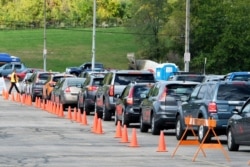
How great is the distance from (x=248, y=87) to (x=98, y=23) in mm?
112386

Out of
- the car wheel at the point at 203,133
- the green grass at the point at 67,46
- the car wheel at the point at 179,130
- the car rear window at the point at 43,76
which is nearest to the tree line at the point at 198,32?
the green grass at the point at 67,46

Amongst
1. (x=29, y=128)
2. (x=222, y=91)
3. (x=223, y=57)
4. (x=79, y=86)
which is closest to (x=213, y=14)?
(x=223, y=57)

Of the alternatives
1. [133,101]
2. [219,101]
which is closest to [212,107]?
[219,101]

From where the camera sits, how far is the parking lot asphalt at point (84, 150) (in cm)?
1972

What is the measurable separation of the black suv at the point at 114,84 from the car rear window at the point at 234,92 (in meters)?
11.1

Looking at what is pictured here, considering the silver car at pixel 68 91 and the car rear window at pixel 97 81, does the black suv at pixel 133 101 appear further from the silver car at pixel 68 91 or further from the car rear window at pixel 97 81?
the silver car at pixel 68 91

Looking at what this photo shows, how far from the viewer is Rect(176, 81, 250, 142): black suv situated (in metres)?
24.8

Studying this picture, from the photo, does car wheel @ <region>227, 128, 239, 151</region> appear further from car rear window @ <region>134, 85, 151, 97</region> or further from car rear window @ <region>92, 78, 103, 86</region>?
car rear window @ <region>92, 78, 103, 86</region>

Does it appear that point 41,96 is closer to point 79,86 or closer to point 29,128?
point 79,86

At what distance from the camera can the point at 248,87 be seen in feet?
83.8

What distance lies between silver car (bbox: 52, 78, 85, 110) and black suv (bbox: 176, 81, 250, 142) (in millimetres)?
18348

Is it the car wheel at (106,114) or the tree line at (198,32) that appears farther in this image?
the tree line at (198,32)

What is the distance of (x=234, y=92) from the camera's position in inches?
993

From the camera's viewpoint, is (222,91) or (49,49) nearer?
(222,91)
